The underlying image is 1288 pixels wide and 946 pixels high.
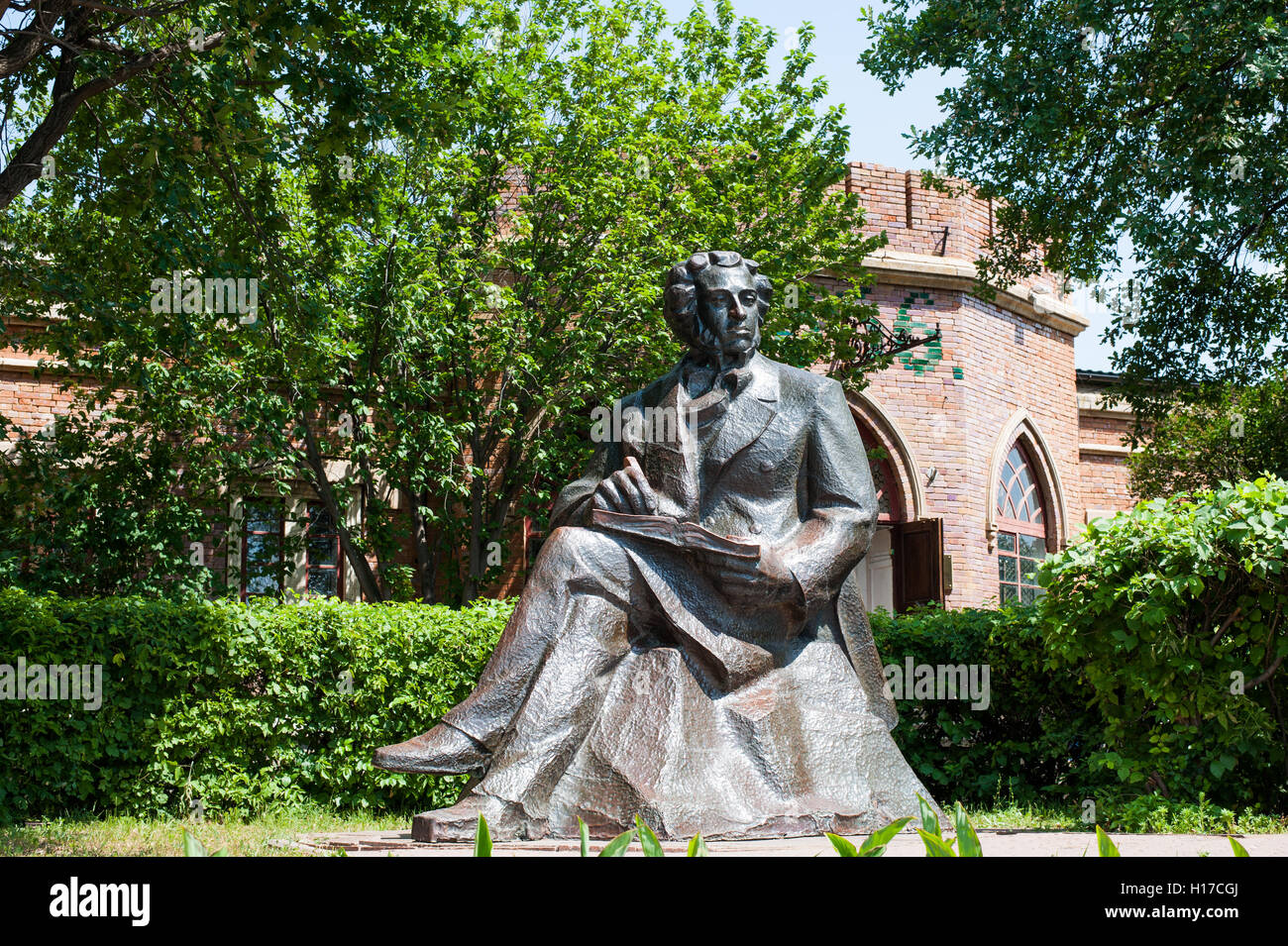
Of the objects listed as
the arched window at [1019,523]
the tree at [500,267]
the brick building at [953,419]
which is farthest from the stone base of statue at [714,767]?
the arched window at [1019,523]

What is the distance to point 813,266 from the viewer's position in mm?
14734

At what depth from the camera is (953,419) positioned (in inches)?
774

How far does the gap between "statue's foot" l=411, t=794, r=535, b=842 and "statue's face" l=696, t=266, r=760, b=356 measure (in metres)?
2.17

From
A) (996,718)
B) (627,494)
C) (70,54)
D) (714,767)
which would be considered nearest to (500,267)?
(70,54)

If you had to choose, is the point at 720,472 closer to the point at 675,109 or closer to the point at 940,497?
the point at 675,109

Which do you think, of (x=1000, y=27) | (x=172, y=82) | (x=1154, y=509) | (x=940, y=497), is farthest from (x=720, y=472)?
(x=940, y=497)

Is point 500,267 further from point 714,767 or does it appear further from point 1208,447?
point 1208,447

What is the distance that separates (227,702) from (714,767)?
17.2ft

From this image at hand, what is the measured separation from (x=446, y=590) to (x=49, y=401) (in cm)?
547

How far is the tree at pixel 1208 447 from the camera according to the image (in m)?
17.9

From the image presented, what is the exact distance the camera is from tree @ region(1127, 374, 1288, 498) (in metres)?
17.9

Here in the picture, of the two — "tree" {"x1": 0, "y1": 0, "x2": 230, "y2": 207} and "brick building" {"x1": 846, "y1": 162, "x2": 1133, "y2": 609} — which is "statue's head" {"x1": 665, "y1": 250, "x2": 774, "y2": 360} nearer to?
"tree" {"x1": 0, "y1": 0, "x2": 230, "y2": 207}

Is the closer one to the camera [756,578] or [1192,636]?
[756,578]

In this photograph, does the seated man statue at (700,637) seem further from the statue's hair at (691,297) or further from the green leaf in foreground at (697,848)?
the green leaf in foreground at (697,848)
